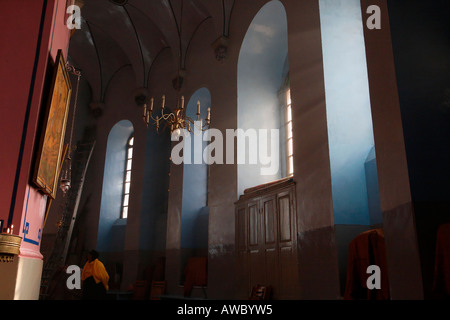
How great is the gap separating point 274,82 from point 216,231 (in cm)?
374

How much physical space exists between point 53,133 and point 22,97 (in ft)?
1.78

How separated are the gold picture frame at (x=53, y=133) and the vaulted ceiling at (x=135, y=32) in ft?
18.8

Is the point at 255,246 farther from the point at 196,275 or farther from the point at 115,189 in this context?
the point at 115,189

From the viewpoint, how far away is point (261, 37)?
8930mm

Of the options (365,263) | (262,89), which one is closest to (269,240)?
(365,263)

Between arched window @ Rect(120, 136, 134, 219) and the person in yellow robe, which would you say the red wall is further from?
arched window @ Rect(120, 136, 134, 219)

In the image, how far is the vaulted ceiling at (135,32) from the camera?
10539 mm

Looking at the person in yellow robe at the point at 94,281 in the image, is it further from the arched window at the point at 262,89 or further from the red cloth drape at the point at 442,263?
the red cloth drape at the point at 442,263

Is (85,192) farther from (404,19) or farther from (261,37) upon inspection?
(404,19)

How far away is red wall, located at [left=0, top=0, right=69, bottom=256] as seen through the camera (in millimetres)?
3508

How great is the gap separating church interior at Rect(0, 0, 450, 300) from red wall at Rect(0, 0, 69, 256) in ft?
0.04

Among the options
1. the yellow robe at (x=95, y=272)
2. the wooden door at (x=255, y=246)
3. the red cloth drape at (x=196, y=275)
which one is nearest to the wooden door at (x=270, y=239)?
the wooden door at (x=255, y=246)
